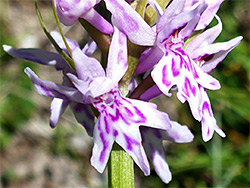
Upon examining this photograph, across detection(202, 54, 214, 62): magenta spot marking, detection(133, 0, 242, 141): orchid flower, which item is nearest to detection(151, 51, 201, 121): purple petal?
detection(133, 0, 242, 141): orchid flower

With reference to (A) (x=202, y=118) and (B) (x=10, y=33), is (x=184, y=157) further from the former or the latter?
(B) (x=10, y=33)

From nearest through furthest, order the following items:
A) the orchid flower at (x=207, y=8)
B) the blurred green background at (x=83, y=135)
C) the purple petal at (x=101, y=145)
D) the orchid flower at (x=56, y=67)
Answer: the purple petal at (x=101, y=145) < the orchid flower at (x=207, y=8) < the orchid flower at (x=56, y=67) < the blurred green background at (x=83, y=135)

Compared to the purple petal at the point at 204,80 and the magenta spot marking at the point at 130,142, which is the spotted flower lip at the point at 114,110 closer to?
the magenta spot marking at the point at 130,142

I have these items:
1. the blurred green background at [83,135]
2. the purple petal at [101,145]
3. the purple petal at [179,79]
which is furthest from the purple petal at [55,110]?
the blurred green background at [83,135]

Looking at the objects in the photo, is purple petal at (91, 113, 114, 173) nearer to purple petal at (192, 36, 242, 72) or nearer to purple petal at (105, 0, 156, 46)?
purple petal at (105, 0, 156, 46)

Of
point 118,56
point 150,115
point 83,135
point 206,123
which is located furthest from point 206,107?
point 83,135

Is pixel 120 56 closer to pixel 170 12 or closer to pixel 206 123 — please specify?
pixel 170 12
